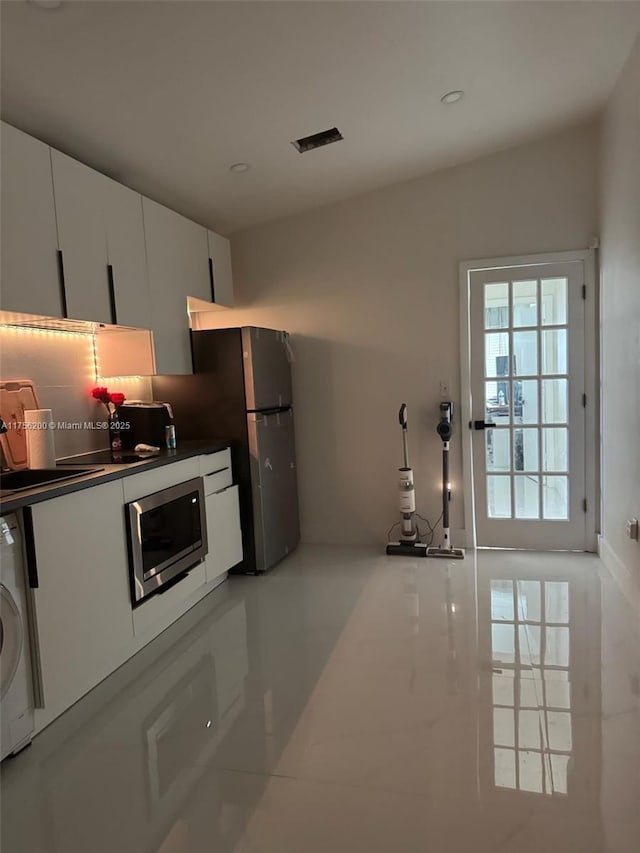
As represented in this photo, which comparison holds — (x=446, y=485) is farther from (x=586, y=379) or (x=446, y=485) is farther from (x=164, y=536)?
(x=164, y=536)

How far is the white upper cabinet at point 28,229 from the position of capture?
2146 millimetres

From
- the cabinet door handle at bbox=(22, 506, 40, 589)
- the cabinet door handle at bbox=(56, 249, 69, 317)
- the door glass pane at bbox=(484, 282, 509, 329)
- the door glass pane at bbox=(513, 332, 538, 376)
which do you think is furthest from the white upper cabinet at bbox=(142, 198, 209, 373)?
the door glass pane at bbox=(513, 332, 538, 376)

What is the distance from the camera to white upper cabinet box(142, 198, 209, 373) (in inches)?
124

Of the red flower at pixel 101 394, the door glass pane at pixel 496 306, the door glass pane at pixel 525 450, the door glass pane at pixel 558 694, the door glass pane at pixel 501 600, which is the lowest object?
the door glass pane at pixel 501 600

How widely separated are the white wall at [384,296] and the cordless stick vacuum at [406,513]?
6.5 inches

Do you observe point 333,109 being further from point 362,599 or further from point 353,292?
point 362,599

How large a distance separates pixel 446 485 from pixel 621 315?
1519 mm

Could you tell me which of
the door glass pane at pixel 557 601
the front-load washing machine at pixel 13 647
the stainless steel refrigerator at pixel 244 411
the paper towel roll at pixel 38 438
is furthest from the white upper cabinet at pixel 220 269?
the door glass pane at pixel 557 601

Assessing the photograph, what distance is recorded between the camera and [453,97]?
2922 millimetres

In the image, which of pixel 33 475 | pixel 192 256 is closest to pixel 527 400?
pixel 192 256

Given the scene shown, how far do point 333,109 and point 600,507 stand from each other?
2.97 metres

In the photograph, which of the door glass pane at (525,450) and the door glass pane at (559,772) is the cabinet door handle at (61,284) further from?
the door glass pane at (525,450)

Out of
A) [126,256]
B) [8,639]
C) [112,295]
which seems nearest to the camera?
[8,639]

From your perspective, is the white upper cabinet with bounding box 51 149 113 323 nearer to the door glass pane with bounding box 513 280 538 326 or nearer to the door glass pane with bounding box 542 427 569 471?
the door glass pane with bounding box 513 280 538 326
